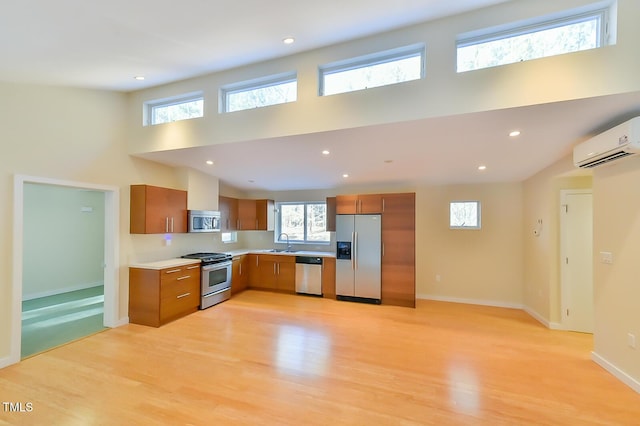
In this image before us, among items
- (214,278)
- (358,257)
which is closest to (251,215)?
(214,278)

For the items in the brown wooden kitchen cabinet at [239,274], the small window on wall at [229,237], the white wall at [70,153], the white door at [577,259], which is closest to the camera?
the white wall at [70,153]

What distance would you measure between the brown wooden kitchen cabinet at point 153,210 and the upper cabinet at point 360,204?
3.00 metres

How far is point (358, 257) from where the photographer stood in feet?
17.3

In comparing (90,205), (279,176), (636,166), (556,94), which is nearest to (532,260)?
(636,166)

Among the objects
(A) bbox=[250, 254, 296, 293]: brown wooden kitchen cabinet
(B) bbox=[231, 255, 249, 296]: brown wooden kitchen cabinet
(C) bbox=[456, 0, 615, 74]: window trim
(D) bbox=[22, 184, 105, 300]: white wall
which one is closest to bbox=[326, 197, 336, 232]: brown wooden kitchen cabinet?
(A) bbox=[250, 254, 296, 293]: brown wooden kitchen cabinet

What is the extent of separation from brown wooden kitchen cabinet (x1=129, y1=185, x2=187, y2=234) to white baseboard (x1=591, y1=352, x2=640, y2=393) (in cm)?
594

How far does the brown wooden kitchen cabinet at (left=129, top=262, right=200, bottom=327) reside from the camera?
4.00 metres

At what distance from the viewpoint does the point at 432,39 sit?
2.78 metres

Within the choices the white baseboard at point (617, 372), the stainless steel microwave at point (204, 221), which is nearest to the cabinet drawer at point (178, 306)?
the stainless steel microwave at point (204, 221)

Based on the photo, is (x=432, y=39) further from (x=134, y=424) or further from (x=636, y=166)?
(x=134, y=424)

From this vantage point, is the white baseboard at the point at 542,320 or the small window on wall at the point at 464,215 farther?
the small window on wall at the point at 464,215

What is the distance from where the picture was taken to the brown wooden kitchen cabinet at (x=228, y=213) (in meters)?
5.97

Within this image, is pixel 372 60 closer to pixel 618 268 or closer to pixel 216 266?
pixel 618 268

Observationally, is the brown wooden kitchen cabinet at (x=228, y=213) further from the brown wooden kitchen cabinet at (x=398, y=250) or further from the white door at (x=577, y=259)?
the white door at (x=577, y=259)
